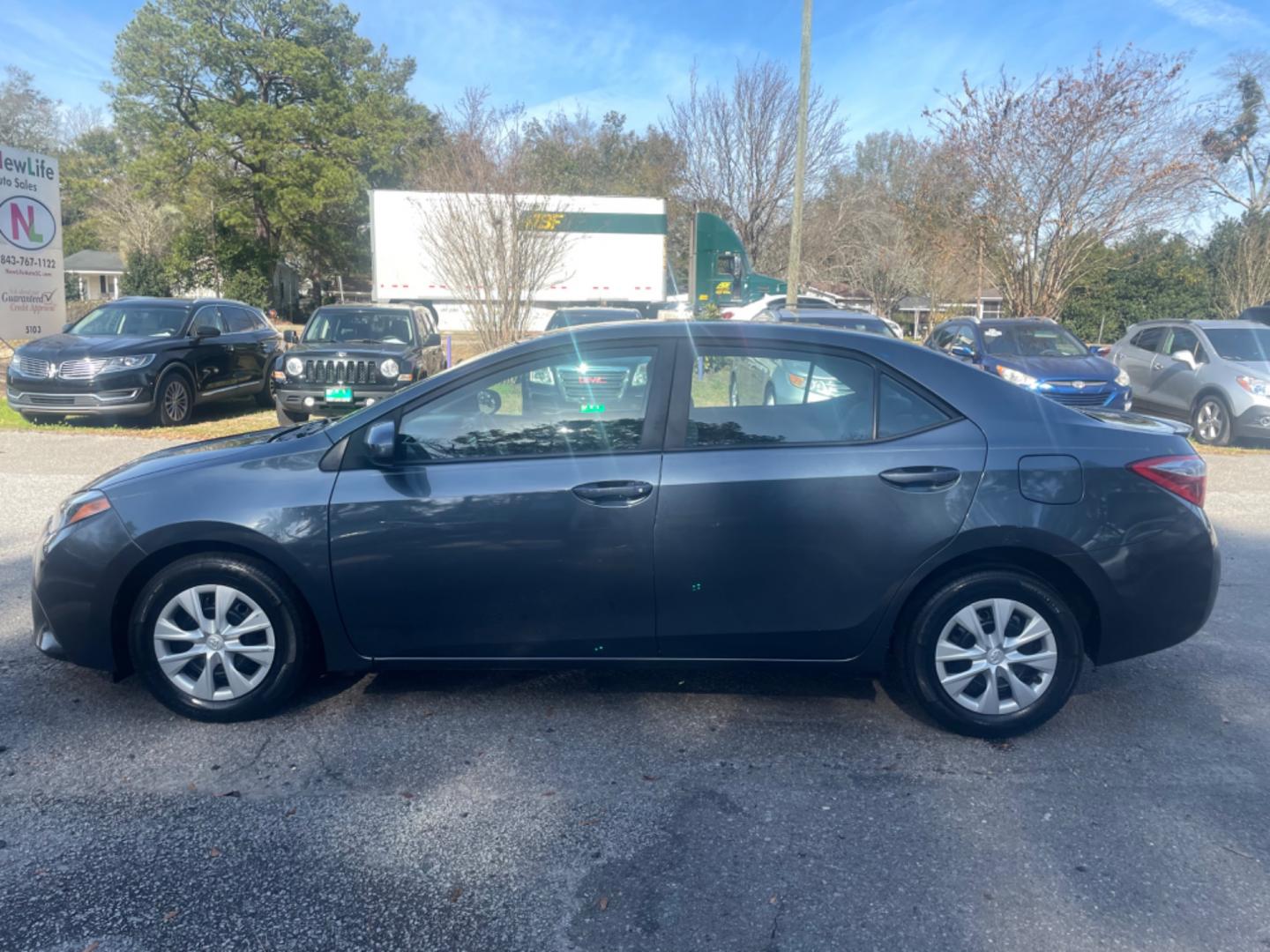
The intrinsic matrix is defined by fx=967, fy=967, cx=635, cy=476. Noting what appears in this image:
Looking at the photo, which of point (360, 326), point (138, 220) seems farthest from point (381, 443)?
point (138, 220)

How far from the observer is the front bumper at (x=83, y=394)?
1189cm

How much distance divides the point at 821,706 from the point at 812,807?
0.89 m

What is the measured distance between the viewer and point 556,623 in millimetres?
3947

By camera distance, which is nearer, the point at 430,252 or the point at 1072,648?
the point at 1072,648

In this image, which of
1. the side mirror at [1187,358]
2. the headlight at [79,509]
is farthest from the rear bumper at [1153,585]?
the side mirror at [1187,358]

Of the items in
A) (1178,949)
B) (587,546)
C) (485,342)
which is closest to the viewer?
(1178,949)

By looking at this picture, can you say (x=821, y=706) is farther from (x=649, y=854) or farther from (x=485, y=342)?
(x=485, y=342)

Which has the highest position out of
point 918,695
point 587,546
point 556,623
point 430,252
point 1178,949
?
point 430,252

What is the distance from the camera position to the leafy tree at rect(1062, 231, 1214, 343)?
101ft

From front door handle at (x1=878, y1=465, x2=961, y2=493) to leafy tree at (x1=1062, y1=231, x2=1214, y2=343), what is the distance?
29948 millimetres

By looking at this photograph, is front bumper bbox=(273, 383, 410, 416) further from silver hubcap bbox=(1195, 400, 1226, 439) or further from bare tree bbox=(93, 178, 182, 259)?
bare tree bbox=(93, 178, 182, 259)

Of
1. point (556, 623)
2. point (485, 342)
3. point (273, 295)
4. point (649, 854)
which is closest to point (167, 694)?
point (556, 623)

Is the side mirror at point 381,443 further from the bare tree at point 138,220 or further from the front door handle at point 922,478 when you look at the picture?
the bare tree at point 138,220

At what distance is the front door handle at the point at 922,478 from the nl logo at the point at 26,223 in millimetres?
19166
